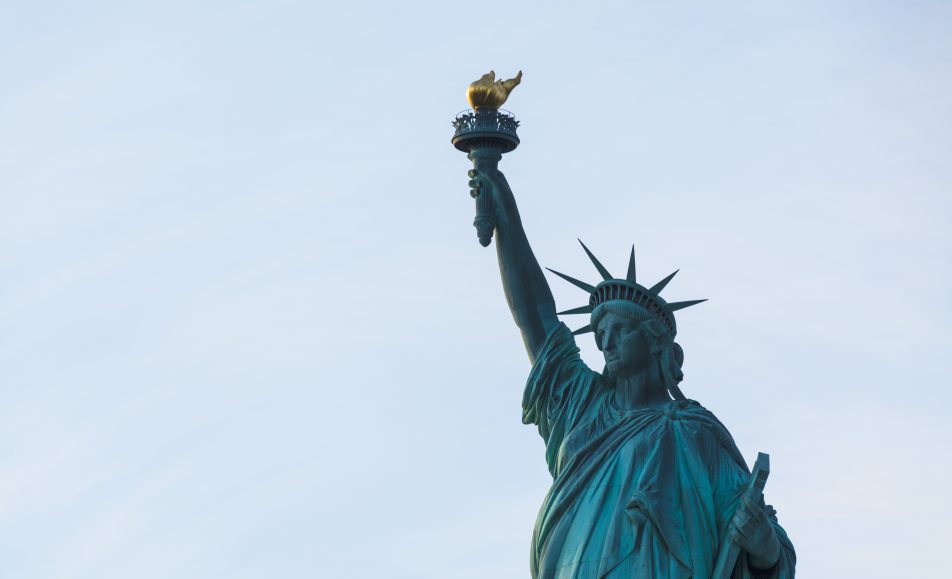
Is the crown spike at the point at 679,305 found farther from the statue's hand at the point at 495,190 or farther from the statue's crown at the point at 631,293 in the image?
the statue's hand at the point at 495,190

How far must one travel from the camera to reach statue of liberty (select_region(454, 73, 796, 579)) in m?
21.8

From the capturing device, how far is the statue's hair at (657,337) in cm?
2297

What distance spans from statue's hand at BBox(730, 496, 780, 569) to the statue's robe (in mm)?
186

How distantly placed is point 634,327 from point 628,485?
150cm

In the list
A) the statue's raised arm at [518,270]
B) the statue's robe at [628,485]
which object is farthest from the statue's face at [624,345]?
the statue's raised arm at [518,270]

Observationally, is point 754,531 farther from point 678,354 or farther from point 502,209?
point 502,209

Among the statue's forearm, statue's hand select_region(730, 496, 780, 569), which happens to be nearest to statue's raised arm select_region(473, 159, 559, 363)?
the statue's forearm

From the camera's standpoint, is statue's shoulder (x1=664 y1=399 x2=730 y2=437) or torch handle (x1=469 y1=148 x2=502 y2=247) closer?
statue's shoulder (x1=664 y1=399 x2=730 y2=437)

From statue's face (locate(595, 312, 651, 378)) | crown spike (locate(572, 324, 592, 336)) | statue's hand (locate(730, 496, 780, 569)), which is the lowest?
statue's hand (locate(730, 496, 780, 569))

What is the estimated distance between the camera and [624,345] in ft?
75.4

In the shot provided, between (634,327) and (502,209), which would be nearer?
(634,327)

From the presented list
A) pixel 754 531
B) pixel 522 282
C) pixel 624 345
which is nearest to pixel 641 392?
pixel 624 345

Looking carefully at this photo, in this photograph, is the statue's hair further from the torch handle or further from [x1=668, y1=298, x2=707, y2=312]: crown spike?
the torch handle

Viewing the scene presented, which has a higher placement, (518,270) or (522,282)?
(518,270)
